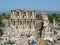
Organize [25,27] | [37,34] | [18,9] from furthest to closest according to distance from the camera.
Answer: [18,9] < [25,27] < [37,34]

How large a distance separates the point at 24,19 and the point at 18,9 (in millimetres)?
988

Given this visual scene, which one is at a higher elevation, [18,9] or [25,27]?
[18,9]

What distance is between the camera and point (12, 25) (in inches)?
744

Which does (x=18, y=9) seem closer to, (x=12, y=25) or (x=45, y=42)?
(x=12, y=25)

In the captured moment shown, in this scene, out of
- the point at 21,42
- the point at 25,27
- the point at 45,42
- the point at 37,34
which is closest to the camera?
the point at 45,42

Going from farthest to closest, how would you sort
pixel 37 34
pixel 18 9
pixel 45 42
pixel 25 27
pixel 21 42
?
1. pixel 18 9
2. pixel 25 27
3. pixel 37 34
4. pixel 21 42
5. pixel 45 42

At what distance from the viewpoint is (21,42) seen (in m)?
5.93

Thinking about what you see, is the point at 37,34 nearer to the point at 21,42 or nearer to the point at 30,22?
the point at 21,42

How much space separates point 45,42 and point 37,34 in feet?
4.96

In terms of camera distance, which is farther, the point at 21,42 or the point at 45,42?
the point at 21,42

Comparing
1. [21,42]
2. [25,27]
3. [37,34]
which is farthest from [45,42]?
[25,27]

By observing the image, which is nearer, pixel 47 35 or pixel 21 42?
pixel 21 42

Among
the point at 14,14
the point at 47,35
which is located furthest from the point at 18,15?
the point at 47,35

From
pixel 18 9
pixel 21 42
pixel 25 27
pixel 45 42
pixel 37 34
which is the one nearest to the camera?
pixel 45 42
